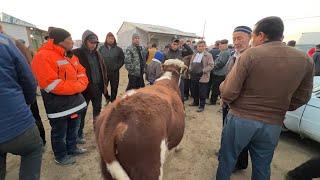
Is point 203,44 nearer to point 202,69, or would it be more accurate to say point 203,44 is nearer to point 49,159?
point 202,69

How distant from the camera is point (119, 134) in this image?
192 cm

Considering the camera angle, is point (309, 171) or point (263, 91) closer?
point (263, 91)

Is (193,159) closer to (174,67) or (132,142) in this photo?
(174,67)

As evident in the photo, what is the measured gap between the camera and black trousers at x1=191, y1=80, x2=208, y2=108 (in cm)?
726

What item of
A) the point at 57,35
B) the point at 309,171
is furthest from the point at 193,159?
the point at 57,35

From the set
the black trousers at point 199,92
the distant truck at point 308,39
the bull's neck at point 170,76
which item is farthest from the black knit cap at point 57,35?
the distant truck at point 308,39

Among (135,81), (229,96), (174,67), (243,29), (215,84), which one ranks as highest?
(243,29)

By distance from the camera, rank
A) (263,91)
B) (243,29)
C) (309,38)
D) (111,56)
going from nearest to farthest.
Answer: (263,91) → (243,29) → (111,56) → (309,38)

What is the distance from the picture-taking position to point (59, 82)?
3.29 metres

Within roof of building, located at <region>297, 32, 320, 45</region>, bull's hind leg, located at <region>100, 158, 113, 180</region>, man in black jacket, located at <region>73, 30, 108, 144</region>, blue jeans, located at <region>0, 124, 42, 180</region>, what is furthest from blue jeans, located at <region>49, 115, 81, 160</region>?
roof of building, located at <region>297, 32, 320, 45</region>

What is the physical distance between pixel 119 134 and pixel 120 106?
267 millimetres

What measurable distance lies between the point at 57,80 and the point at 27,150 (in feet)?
3.94

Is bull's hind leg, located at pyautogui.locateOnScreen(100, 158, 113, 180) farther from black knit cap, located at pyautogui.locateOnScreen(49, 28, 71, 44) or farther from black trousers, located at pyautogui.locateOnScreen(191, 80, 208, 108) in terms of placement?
black trousers, located at pyautogui.locateOnScreen(191, 80, 208, 108)

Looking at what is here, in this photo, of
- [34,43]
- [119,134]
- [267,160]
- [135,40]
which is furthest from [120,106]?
[34,43]
